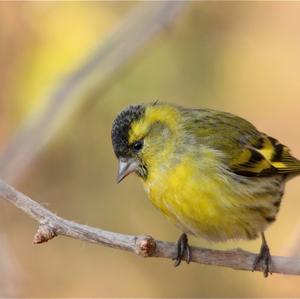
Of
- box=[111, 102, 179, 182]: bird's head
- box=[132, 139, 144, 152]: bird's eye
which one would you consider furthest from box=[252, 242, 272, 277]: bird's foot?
box=[132, 139, 144, 152]: bird's eye

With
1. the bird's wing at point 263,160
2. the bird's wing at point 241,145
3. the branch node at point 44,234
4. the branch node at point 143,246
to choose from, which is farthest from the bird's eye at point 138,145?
the branch node at point 44,234

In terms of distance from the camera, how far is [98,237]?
11.1ft

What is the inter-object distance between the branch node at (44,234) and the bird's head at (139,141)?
0.79 m

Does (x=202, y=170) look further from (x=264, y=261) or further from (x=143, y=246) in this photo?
(x=143, y=246)

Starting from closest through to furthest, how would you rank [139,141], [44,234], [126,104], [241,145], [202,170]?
[44,234]
[202,170]
[139,141]
[241,145]
[126,104]

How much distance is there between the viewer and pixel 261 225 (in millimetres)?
4258

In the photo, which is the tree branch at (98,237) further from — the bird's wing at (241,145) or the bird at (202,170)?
the bird's wing at (241,145)

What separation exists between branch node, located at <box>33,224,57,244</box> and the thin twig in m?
0.60

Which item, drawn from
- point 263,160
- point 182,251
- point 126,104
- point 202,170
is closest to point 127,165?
point 202,170

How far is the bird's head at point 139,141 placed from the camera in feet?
13.4

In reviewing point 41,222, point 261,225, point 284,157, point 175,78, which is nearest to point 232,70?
point 175,78

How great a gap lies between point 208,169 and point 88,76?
2.61 feet

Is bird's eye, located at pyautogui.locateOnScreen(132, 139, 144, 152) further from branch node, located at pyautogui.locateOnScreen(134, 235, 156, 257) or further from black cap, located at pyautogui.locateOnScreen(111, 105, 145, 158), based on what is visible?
branch node, located at pyautogui.locateOnScreen(134, 235, 156, 257)

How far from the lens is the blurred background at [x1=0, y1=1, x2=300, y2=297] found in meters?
5.65
